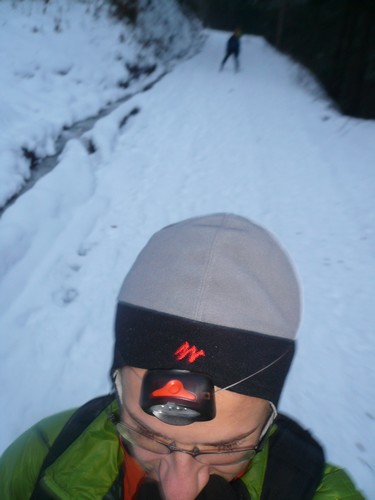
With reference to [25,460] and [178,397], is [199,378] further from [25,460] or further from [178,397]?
[25,460]

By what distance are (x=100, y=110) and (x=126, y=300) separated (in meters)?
6.49

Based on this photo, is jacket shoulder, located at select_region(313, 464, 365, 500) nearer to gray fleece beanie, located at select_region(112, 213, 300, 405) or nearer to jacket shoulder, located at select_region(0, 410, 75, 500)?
gray fleece beanie, located at select_region(112, 213, 300, 405)

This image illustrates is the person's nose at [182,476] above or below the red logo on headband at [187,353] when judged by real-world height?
below

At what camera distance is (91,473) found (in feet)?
3.38

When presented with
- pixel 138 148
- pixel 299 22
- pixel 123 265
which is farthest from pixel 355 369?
pixel 299 22

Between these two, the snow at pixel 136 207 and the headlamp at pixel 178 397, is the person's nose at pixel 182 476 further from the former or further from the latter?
the snow at pixel 136 207

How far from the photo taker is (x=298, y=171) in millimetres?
5926

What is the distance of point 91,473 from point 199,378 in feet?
1.48

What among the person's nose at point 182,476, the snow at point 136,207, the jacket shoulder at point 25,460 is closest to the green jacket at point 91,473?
the jacket shoulder at point 25,460

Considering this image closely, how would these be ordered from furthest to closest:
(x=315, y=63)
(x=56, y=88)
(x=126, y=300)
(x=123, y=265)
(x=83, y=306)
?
(x=315, y=63) → (x=56, y=88) → (x=123, y=265) → (x=83, y=306) → (x=126, y=300)

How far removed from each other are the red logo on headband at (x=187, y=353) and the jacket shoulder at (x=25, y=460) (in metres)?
0.68

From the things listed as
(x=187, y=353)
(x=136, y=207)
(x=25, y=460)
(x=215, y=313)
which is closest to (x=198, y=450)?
(x=187, y=353)

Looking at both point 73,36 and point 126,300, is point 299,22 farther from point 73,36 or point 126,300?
point 126,300

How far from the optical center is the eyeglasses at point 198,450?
91 centimetres
